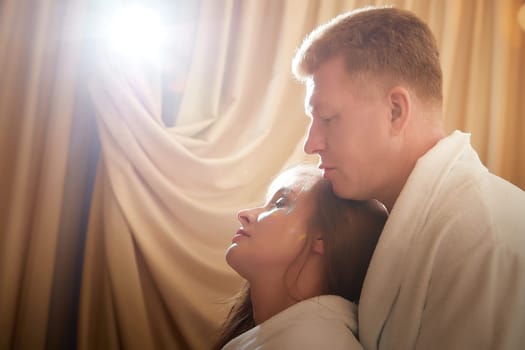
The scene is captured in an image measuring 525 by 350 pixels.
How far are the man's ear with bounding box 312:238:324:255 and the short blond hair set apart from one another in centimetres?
34

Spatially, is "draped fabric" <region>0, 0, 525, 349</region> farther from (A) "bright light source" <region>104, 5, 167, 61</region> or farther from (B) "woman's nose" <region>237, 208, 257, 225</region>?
(B) "woman's nose" <region>237, 208, 257, 225</region>

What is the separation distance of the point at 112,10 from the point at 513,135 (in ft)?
5.24

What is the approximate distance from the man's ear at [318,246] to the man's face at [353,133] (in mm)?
106

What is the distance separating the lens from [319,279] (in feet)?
2.86

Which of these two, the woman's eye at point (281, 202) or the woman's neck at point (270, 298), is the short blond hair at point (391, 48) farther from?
the woman's neck at point (270, 298)

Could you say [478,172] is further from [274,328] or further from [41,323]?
[41,323]

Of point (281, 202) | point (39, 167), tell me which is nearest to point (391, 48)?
point (281, 202)

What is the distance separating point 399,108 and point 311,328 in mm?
430

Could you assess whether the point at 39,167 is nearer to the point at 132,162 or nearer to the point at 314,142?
the point at 132,162

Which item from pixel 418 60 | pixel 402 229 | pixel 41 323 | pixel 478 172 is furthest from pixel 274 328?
pixel 41 323

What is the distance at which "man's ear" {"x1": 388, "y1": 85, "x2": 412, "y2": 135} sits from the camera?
0.79 metres

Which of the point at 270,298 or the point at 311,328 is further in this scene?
the point at 270,298

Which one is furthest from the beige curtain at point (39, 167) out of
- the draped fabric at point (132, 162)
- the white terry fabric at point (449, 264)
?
the white terry fabric at point (449, 264)

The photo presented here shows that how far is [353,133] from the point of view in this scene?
815mm
